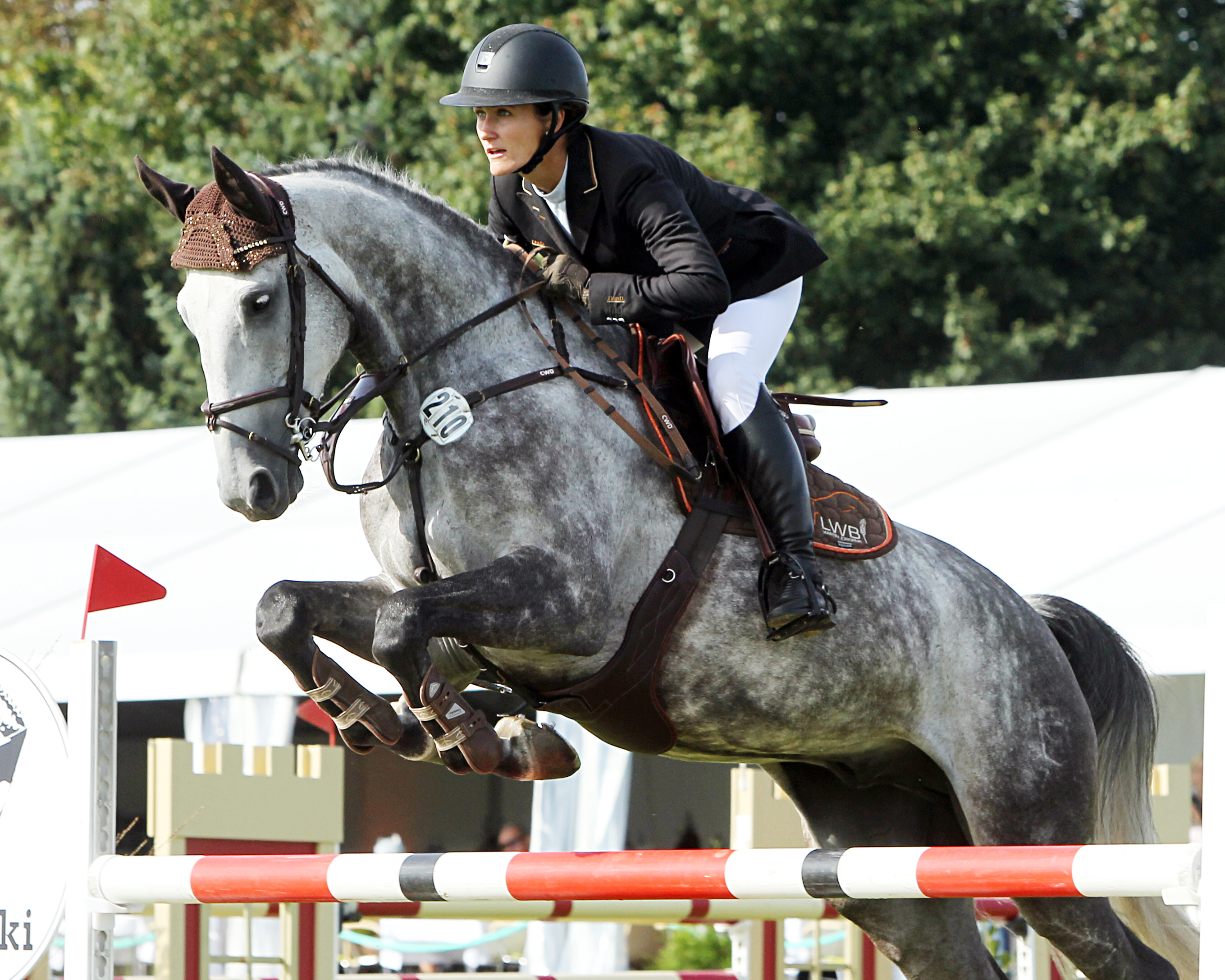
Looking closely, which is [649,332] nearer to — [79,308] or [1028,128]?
[1028,128]

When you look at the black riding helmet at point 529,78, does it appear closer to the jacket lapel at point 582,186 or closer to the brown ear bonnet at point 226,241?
the jacket lapel at point 582,186

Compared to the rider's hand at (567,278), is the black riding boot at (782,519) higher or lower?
lower

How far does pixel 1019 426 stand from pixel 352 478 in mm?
3219

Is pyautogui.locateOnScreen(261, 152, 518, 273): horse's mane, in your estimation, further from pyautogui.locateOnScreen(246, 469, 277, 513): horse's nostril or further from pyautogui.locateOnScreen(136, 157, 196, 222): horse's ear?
pyautogui.locateOnScreen(246, 469, 277, 513): horse's nostril

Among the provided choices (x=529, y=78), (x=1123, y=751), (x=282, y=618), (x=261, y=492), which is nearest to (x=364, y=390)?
(x=261, y=492)

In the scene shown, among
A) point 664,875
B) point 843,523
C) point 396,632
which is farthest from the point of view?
point 843,523

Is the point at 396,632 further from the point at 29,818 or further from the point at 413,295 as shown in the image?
the point at 29,818

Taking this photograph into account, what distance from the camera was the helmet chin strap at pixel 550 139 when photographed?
340cm

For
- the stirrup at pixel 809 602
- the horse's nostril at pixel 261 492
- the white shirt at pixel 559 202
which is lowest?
the stirrup at pixel 809 602

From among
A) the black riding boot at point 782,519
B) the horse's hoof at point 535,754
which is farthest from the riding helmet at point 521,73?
the horse's hoof at point 535,754

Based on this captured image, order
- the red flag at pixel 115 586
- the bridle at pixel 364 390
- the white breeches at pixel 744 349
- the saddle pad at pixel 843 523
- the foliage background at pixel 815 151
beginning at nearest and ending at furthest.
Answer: the bridle at pixel 364 390 → the white breeches at pixel 744 349 → the saddle pad at pixel 843 523 → the red flag at pixel 115 586 → the foliage background at pixel 815 151

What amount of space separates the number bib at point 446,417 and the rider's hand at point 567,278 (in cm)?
34

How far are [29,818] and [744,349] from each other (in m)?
1.69

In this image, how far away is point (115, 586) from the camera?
3914 mm
